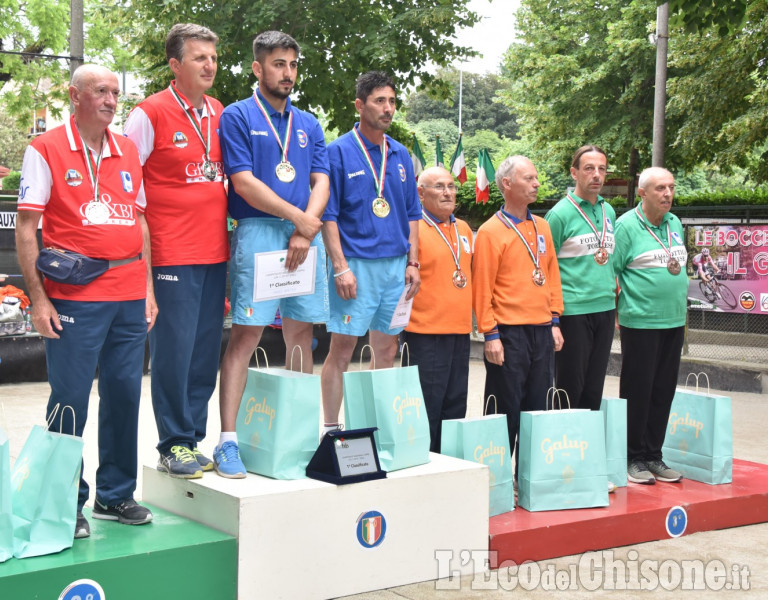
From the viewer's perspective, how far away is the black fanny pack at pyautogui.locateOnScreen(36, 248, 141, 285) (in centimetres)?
367

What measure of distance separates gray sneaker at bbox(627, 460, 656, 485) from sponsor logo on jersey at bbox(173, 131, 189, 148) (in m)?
3.29

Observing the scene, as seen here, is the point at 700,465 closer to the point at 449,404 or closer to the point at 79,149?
the point at 449,404

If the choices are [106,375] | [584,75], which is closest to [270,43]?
[106,375]

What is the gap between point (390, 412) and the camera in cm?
450

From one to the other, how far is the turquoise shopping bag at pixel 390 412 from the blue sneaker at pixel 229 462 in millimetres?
562

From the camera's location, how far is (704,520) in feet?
17.2

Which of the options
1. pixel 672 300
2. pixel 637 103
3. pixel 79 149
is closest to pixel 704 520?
pixel 672 300

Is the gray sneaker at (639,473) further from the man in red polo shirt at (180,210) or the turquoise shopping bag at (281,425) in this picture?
the man in red polo shirt at (180,210)

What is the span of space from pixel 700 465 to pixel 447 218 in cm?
217

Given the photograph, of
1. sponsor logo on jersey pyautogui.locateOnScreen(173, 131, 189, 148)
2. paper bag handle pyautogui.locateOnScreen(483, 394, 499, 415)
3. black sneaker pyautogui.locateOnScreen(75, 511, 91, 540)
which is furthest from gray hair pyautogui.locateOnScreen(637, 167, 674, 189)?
black sneaker pyautogui.locateOnScreen(75, 511, 91, 540)

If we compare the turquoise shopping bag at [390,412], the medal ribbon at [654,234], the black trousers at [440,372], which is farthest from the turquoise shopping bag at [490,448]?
the medal ribbon at [654,234]

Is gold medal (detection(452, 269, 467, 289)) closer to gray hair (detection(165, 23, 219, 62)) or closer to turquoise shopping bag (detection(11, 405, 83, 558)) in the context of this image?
gray hair (detection(165, 23, 219, 62))

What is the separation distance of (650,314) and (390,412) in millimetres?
1983

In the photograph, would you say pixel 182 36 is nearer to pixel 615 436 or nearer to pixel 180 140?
pixel 180 140
